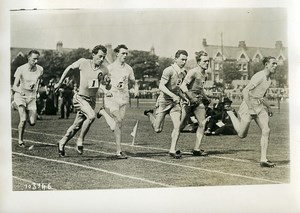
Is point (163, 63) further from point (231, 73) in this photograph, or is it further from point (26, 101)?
point (26, 101)

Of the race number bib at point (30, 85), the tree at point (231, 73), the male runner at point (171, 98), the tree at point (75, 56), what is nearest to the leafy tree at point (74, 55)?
the tree at point (75, 56)

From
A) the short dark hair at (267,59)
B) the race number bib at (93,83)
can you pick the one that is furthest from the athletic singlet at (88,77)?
the short dark hair at (267,59)

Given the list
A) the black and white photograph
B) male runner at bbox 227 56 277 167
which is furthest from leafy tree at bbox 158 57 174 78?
male runner at bbox 227 56 277 167

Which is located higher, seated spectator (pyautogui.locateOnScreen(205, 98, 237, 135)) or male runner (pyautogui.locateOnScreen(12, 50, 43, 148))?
male runner (pyautogui.locateOnScreen(12, 50, 43, 148))

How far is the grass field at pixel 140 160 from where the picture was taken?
1396 mm

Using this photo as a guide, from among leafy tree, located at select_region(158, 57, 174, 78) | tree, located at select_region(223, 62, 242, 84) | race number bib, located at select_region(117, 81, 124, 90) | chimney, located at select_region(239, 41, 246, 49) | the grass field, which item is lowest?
the grass field

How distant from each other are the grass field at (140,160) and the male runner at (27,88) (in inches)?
0.8

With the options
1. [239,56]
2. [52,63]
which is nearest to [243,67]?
[239,56]

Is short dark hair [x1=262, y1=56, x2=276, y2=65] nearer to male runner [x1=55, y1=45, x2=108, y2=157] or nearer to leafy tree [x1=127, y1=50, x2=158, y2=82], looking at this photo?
leafy tree [x1=127, y1=50, x2=158, y2=82]

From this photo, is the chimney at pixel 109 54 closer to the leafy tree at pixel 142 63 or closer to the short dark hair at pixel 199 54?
the leafy tree at pixel 142 63

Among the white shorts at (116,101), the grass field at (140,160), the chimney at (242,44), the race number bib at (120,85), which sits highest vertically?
the chimney at (242,44)

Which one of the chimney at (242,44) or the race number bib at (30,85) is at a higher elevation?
the chimney at (242,44)

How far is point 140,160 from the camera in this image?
1424 millimetres

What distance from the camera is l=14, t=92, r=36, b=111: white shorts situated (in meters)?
1.40
